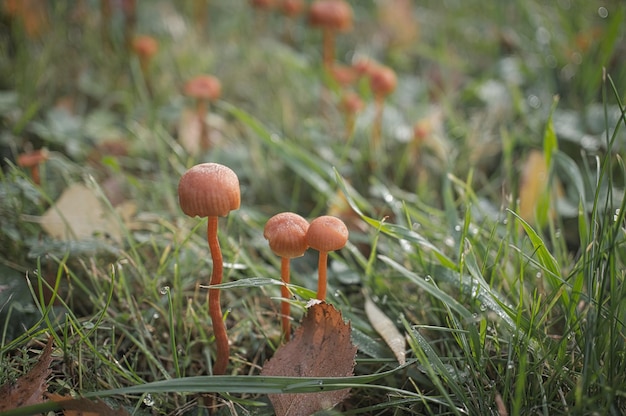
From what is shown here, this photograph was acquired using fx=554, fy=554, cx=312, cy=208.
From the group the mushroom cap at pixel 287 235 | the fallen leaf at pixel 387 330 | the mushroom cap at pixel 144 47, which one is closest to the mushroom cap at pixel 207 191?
the mushroom cap at pixel 287 235

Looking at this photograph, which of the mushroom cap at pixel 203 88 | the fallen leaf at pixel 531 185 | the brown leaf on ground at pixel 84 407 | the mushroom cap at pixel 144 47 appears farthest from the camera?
the mushroom cap at pixel 144 47

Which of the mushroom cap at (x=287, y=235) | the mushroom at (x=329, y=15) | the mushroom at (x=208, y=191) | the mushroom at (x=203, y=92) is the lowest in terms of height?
the mushroom at (x=203, y=92)

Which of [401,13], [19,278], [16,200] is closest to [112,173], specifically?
[16,200]

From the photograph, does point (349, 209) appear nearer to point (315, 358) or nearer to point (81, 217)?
point (315, 358)

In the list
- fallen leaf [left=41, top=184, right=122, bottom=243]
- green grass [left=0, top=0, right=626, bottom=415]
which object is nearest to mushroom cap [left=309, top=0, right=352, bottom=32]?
green grass [left=0, top=0, right=626, bottom=415]

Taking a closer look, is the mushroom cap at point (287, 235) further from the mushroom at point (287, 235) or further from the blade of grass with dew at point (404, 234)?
the blade of grass with dew at point (404, 234)

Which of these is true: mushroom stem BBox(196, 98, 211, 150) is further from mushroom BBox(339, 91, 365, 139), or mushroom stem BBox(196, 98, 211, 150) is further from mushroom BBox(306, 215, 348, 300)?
mushroom BBox(306, 215, 348, 300)

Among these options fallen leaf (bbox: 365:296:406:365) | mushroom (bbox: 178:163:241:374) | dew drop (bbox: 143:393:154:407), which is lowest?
dew drop (bbox: 143:393:154:407)
